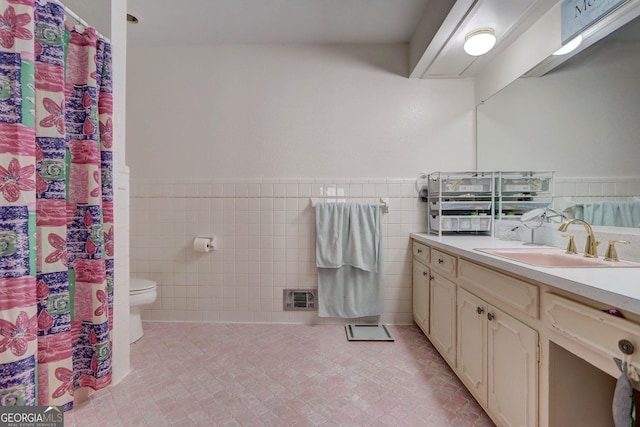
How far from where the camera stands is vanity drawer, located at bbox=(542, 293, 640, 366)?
66 centimetres

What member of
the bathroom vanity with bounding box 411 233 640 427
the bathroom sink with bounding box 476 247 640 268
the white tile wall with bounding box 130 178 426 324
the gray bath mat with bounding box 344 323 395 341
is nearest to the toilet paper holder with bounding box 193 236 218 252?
the white tile wall with bounding box 130 178 426 324

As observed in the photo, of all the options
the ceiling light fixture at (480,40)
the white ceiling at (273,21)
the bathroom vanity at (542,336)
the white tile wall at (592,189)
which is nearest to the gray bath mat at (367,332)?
the bathroom vanity at (542,336)

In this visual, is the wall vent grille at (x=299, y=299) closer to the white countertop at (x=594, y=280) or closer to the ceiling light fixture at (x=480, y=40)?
the white countertop at (x=594, y=280)

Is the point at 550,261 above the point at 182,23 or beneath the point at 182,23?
beneath

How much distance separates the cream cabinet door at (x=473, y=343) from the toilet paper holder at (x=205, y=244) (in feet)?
6.11

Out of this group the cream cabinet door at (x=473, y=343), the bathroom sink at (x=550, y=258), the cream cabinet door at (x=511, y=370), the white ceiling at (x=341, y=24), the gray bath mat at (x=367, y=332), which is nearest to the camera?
the cream cabinet door at (x=511, y=370)

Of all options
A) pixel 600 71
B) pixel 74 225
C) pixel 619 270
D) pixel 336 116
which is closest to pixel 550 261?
pixel 619 270

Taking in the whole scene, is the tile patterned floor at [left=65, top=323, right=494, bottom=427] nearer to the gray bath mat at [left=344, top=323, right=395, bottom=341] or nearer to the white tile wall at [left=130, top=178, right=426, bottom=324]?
the gray bath mat at [left=344, top=323, right=395, bottom=341]

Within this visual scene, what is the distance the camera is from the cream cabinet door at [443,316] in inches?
60.6

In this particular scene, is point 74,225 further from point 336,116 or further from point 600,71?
point 600,71

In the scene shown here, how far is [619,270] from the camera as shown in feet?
3.11

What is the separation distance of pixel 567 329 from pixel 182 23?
9.32 ft

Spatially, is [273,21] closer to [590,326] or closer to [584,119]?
[584,119]

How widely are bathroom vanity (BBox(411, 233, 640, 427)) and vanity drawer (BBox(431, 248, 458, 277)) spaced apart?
4 centimetres
